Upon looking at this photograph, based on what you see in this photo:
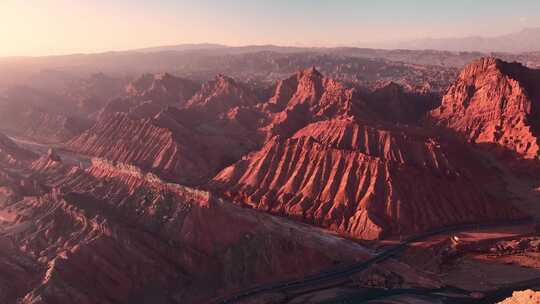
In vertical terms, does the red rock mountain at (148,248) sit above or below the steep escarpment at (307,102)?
below

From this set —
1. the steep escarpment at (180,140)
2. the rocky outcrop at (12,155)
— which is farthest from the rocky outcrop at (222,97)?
the rocky outcrop at (12,155)

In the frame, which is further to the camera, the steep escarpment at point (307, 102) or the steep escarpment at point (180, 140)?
the steep escarpment at point (307, 102)

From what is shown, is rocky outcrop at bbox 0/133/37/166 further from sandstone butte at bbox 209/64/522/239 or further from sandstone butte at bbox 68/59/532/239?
sandstone butte at bbox 209/64/522/239

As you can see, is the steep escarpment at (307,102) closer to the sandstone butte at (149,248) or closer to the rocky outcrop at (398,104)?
the rocky outcrop at (398,104)

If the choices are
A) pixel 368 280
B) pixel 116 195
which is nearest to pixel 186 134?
pixel 116 195

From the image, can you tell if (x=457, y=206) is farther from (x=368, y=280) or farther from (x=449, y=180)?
(x=368, y=280)

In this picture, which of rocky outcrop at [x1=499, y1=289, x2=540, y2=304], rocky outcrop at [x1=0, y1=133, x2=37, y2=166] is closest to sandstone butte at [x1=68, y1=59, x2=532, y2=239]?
rocky outcrop at [x1=0, y1=133, x2=37, y2=166]

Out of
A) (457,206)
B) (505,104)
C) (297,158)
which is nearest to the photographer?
(457,206)

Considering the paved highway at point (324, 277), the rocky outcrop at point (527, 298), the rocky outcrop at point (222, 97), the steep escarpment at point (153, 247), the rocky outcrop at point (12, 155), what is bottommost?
the rocky outcrop at point (12, 155)
